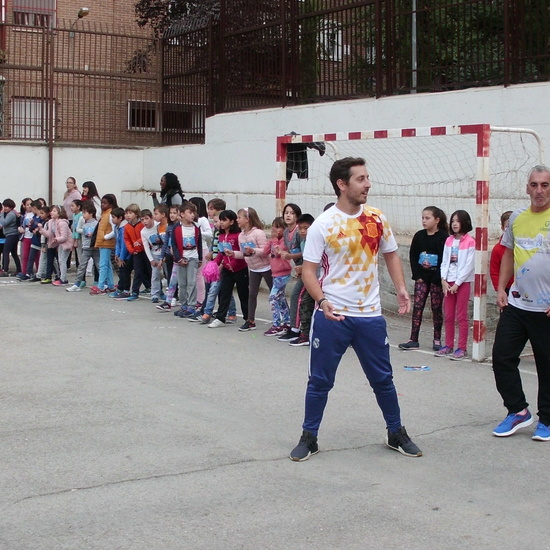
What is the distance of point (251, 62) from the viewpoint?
63.1 ft

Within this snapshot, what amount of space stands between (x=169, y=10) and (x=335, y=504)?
906 inches

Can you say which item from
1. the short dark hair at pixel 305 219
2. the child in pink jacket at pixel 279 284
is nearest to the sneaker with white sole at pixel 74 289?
the child in pink jacket at pixel 279 284

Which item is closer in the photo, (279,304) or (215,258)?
(279,304)

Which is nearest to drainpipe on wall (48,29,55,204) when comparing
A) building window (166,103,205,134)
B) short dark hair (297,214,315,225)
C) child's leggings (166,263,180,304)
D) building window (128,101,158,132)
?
building window (128,101,158,132)

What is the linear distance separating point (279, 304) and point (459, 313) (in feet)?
7.55

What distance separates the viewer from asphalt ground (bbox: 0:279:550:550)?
4.92m

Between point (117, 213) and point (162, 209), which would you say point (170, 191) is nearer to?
point (117, 213)

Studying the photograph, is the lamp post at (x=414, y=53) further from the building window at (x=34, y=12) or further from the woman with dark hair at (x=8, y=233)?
the building window at (x=34, y=12)

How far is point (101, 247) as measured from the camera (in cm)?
1549

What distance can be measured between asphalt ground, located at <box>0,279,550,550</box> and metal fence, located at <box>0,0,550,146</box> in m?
6.26

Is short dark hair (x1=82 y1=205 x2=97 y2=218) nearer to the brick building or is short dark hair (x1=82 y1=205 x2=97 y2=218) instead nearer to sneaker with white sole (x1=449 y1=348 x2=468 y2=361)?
the brick building

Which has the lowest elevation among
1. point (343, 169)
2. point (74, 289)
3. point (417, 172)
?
point (74, 289)

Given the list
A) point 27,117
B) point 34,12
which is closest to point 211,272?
point 27,117

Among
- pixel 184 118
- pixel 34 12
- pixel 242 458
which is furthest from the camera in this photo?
pixel 34 12
